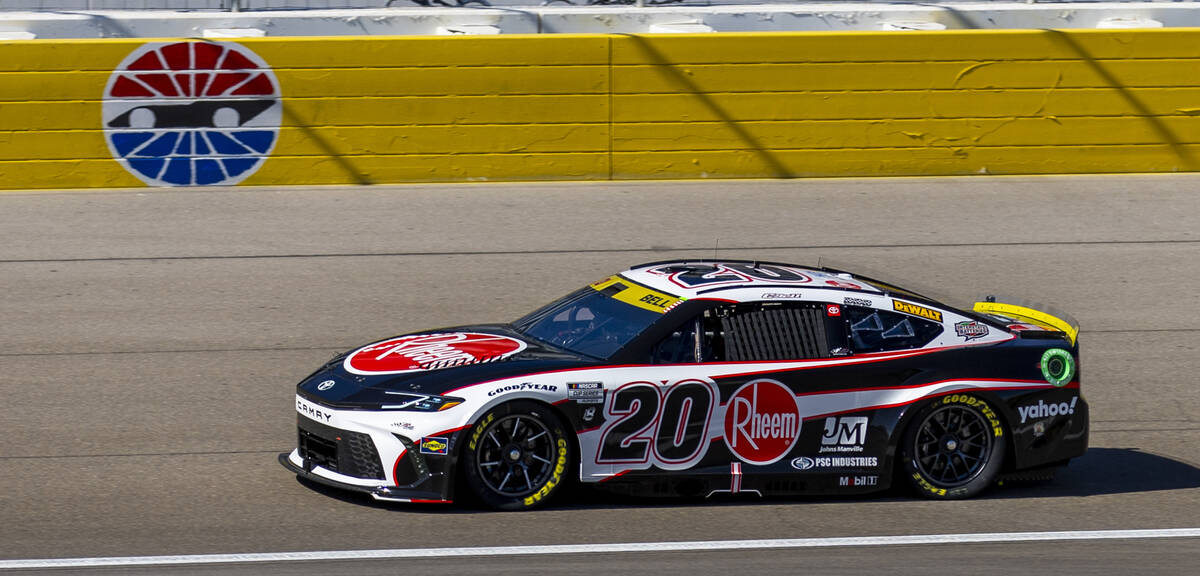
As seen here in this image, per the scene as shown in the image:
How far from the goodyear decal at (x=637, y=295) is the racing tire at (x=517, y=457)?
814mm

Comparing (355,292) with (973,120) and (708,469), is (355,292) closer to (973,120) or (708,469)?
(708,469)

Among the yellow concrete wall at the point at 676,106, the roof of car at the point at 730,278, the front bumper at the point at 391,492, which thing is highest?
the yellow concrete wall at the point at 676,106

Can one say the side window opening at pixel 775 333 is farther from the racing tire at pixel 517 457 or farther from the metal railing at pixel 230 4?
the metal railing at pixel 230 4

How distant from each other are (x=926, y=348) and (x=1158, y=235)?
23.7ft

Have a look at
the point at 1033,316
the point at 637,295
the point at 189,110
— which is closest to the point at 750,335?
the point at 637,295

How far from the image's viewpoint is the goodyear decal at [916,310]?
24.8 ft

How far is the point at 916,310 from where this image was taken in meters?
7.58

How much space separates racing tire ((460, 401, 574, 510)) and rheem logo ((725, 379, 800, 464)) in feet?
2.62

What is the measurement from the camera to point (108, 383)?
9.52 m

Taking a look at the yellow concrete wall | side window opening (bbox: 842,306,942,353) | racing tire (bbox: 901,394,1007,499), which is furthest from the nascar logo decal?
the yellow concrete wall

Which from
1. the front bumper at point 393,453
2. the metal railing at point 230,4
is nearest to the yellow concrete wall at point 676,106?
the metal railing at point 230,4

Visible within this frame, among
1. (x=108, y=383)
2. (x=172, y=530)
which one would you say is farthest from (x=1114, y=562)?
(x=108, y=383)

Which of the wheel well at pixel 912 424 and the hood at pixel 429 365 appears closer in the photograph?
the hood at pixel 429 365

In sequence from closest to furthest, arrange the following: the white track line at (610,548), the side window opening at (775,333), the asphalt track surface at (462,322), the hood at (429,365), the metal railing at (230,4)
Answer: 1. the white track line at (610,548)
2. the asphalt track surface at (462,322)
3. the hood at (429,365)
4. the side window opening at (775,333)
5. the metal railing at (230,4)
